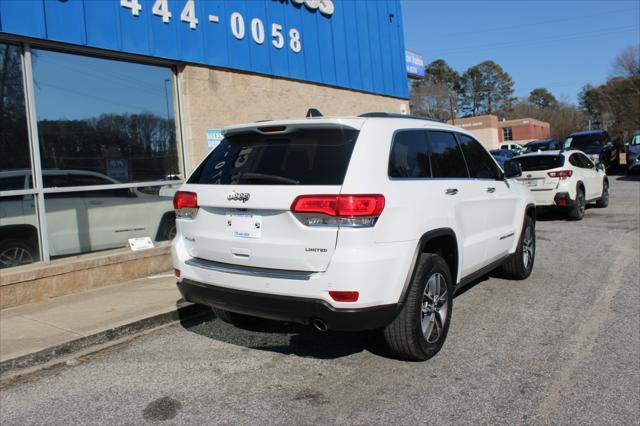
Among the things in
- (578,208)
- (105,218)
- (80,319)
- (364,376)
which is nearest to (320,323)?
(364,376)

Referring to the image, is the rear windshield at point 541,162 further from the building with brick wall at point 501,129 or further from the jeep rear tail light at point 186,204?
the building with brick wall at point 501,129

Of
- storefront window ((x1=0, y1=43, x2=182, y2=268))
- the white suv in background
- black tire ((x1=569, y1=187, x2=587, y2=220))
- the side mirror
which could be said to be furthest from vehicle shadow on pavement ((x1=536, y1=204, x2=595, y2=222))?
storefront window ((x1=0, y1=43, x2=182, y2=268))

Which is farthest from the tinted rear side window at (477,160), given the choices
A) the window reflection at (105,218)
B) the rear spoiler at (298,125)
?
the window reflection at (105,218)

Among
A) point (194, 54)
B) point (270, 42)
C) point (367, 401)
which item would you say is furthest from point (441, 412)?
point (270, 42)

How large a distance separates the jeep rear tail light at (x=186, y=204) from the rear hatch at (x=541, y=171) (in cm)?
935

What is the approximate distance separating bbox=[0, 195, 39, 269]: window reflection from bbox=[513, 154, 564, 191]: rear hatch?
9609 mm

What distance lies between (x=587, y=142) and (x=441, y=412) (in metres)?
23.2

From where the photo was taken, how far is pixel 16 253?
21.1ft

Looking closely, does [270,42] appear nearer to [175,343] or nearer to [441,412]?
[175,343]

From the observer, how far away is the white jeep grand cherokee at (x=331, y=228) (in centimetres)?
350

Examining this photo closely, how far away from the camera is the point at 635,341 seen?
4512mm

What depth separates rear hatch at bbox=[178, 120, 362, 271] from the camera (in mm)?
3562

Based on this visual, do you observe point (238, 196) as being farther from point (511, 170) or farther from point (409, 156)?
point (511, 170)

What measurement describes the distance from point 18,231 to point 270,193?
4.36m
